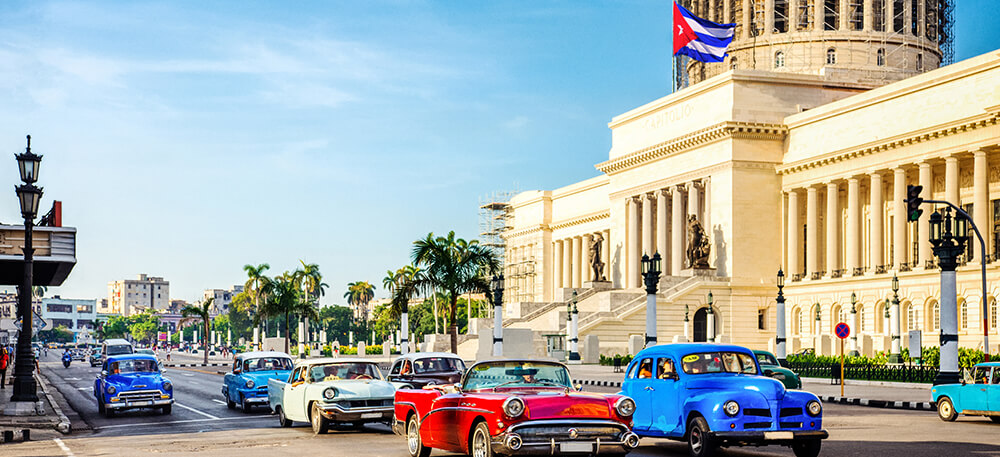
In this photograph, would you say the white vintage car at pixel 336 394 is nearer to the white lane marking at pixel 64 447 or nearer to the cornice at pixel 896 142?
the white lane marking at pixel 64 447

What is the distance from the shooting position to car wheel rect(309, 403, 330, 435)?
22.9 meters

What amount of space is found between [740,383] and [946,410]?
31.9ft

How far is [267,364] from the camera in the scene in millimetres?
31156

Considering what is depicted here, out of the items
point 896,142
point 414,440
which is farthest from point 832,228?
point 414,440

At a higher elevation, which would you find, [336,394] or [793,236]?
[793,236]

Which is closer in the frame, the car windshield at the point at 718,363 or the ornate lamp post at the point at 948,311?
the car windshield at the point at 718,363

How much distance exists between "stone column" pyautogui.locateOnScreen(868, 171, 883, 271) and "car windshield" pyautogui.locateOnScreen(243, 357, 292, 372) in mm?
48233

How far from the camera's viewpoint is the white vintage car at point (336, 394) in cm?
2267

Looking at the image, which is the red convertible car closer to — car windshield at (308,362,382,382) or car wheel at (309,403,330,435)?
car wheel at (309,403,330,435)

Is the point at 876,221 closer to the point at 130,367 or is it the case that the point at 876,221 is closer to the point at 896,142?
the point at 896,142

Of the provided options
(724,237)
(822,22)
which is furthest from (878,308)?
(822,22)

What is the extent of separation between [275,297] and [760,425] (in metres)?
75.4

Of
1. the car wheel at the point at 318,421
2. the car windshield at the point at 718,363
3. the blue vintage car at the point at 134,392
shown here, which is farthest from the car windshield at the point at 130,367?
the car windshield at the point at 718,363

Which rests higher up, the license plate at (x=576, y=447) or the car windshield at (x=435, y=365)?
the car windshield at (x=435, y=365)
